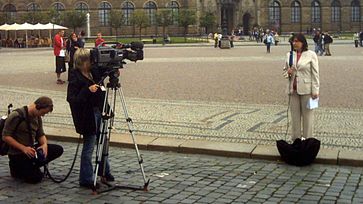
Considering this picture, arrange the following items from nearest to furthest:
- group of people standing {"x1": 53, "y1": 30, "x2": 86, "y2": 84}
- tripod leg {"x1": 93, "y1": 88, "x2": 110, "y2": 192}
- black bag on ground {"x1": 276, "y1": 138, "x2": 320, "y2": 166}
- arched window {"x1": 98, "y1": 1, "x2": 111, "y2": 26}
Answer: tripod leg {"x1": 93, "y1": 88, "x2": 110, "y2": 192}
black bag on ground {"x1": 276, "y1": 138, "x2": 320, "y2": 166}
group of people standing {"x1": 53, "y1": 30, "x2": 86, "y2": 84}
arched window {"x1": 98, "y1": 1, "x2": 111, "y2": 26}

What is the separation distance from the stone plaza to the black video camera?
5.19 feet

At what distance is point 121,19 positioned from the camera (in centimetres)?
7225

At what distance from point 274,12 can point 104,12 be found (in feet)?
78.4

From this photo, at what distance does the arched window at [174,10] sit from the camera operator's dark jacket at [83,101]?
2587 inches

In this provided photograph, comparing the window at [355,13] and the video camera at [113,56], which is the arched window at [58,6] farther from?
the video camera at [113,56]

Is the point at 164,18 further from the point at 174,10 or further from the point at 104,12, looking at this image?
the point at 104,12

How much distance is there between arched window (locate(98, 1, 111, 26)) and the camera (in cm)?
7719

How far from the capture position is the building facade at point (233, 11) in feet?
249

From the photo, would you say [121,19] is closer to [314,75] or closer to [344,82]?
[344,82]

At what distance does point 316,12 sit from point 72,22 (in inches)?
1422

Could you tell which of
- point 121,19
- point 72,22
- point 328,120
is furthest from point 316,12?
point 328,120

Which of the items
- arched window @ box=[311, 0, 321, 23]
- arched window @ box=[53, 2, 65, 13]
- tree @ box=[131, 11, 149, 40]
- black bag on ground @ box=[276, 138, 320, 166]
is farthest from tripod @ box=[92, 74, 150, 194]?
arched window @ box=[311, 0, 321, 23]

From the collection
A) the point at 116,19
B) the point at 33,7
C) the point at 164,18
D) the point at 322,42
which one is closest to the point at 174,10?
the point at 164,18

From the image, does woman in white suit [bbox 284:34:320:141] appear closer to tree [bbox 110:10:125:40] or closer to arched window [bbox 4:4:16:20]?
tree [bbox 110:10:125:40]
